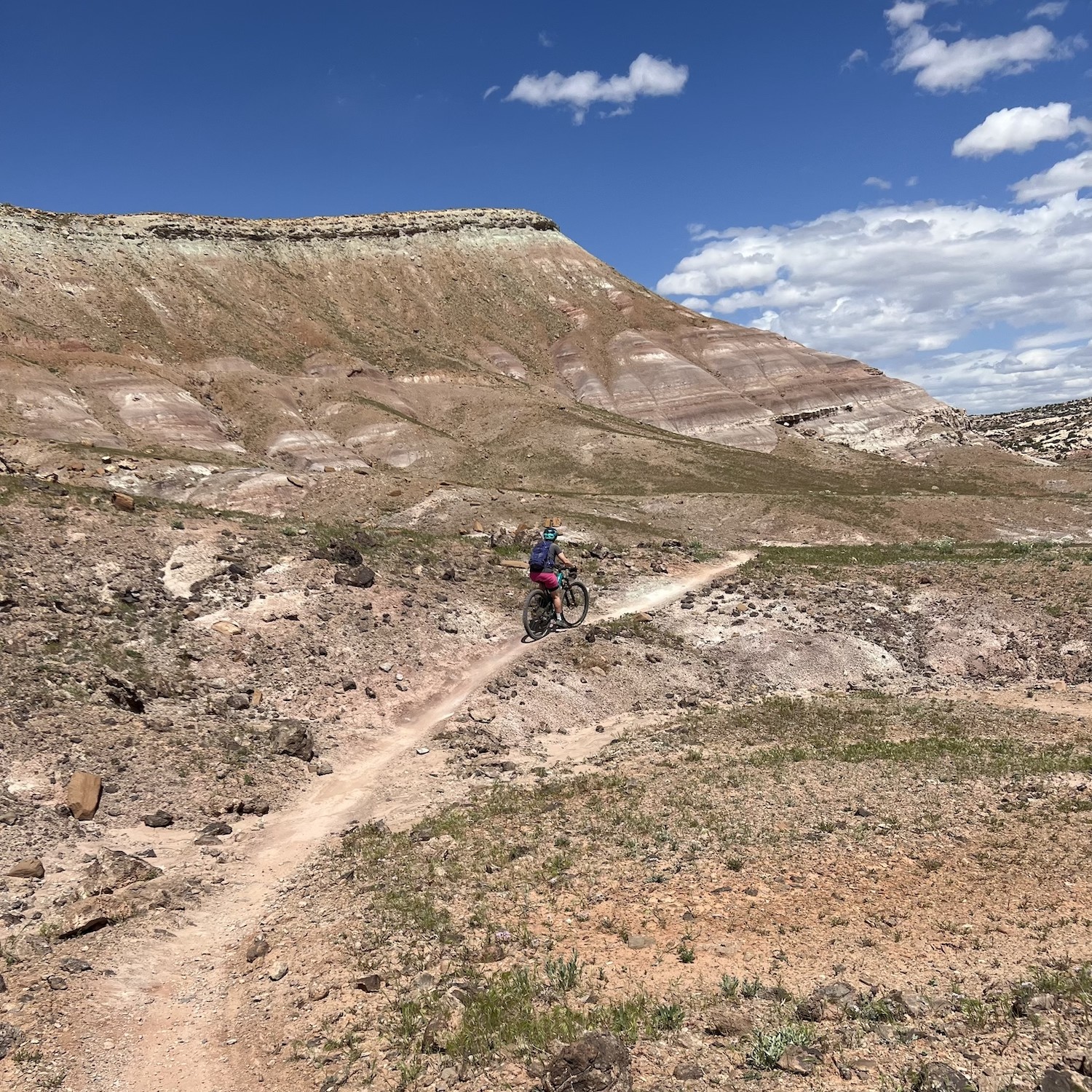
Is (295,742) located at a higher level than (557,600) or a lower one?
lower

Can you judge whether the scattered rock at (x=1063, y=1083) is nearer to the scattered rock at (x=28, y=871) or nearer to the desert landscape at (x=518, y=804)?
the desert landscape at (x=518, y=804)

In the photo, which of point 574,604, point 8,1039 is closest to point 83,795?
point 8,1039

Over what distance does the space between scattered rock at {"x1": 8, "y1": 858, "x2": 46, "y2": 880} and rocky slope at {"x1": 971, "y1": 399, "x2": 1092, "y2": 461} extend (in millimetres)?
104911

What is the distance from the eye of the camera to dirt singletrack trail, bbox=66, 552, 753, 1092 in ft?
23.7

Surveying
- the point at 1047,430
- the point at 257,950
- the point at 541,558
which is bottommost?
the point at 257,950

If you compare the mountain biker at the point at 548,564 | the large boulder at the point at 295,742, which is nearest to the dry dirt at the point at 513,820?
the large boulder at the point at 295,742

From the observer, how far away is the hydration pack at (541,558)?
20.4 m

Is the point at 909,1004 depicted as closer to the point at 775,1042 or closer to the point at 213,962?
the point at 775,1042

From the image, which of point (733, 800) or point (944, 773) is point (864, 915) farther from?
point (944, 773)

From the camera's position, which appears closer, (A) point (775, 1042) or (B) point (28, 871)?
(A) point (775, 1042)

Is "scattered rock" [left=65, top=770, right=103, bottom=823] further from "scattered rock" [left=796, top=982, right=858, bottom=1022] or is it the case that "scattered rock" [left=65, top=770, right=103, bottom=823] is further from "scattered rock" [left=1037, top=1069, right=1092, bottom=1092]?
"scattered rock" [left=1037, top=1069, right=1092, bottom=1092]

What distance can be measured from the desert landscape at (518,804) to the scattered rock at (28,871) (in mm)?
48

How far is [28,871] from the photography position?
10516mm

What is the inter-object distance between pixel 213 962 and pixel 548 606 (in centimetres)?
1372
